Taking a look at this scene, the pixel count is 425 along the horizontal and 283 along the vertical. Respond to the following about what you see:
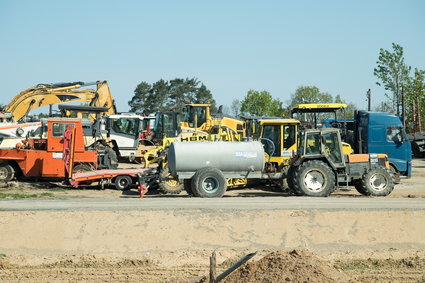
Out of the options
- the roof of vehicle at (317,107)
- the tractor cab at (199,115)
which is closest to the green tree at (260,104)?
the tractor cab at (199,115)

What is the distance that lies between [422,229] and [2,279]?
9.47m

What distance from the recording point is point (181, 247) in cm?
1376

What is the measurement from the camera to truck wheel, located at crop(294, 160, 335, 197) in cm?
1906

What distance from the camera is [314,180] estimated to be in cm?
1917

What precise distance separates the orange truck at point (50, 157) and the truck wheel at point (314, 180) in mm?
8520

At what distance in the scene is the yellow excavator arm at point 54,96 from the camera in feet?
105

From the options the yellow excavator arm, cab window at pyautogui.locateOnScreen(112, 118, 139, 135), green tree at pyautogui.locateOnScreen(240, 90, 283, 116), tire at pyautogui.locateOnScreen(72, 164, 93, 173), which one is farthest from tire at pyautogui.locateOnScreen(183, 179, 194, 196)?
green tree at pyautogui.locateOnScreen(240, 90, 283, 116)

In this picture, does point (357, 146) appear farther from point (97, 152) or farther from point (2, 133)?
point (2, 133)

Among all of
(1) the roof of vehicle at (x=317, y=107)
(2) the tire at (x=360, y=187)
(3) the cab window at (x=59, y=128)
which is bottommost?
(2) the tire at (x=360, y=187)

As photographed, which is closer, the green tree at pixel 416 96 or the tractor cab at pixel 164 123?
the tractor cab at pixel 164 123

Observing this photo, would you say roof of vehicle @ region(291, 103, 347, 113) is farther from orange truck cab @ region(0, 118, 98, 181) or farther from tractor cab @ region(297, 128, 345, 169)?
orange truck cab @ region(0, 118, 98, 181)

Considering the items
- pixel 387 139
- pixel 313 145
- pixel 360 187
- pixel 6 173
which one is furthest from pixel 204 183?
pixel 6 173

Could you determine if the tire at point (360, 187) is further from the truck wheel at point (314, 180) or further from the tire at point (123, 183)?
the tire at point (123, 183)

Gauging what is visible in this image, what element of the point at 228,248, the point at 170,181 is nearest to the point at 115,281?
the point at 228,248
